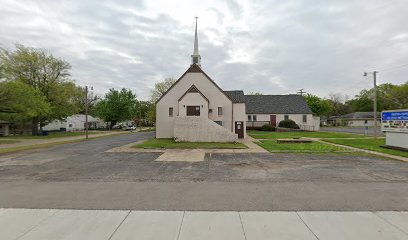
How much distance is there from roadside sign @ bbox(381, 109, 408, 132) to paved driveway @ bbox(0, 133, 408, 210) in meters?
7.87

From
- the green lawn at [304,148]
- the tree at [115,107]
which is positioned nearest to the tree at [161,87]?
the tree at [115,107]

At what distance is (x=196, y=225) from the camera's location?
4.77 metres

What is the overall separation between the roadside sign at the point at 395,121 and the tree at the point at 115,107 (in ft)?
207

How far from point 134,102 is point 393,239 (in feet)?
247

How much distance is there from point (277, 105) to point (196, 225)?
50.6 metres

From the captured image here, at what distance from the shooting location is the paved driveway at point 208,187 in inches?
241

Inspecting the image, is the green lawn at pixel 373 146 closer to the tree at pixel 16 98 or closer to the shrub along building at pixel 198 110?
the shrub along building at pixel 198 110

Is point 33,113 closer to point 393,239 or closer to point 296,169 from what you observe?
point 296,169

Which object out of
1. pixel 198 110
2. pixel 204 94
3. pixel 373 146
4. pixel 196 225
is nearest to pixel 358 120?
pixel 373 146

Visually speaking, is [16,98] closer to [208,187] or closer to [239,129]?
[239,129]

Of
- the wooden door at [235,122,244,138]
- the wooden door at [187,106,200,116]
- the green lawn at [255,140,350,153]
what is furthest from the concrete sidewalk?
the wooden door at [235,122,244,138]

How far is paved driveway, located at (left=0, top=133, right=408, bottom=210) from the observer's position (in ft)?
20.0

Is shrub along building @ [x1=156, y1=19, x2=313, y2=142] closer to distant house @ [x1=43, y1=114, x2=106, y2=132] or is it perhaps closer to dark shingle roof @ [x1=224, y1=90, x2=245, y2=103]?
dark shingle roof @ [x1=224, y1=90, x2=245, y2=103]

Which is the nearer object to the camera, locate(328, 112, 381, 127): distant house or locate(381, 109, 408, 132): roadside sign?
locate(381, 109, 408, 132): roadside sign
